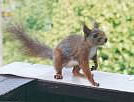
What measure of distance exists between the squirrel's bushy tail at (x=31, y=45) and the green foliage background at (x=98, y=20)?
75 cm

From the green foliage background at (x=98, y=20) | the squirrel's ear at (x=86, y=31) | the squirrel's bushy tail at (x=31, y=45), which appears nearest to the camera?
the squirrel's ear at (x=86, y=31)

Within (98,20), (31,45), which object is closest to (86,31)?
(31,45)

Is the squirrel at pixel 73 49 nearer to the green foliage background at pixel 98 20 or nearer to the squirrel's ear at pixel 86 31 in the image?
the squirrel's ear at pixel 86 31

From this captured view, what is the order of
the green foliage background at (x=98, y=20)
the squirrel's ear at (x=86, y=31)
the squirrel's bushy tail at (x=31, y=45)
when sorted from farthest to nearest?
the green foliage background at (x=98, y=20) → the squirrel's bushy tail at (x=31, y=45) → the squirrel's ear at (x=86, y=31)

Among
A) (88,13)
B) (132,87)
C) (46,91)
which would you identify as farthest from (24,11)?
(132,87)

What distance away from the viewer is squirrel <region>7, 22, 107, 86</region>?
39.5 inches

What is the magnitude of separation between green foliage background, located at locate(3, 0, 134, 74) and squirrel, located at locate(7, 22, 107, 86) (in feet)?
2.49

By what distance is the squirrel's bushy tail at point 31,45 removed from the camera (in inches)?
45.4

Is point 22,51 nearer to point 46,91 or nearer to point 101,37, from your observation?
point 46,91

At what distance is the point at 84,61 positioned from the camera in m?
1.02

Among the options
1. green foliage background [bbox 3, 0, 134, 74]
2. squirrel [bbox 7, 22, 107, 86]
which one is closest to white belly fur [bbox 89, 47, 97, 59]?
squirrel [bbox 7, 22, 107, 86]

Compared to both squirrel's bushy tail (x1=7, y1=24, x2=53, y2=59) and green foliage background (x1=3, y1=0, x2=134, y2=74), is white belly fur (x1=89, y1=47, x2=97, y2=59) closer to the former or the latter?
squirrel's bushy tail (x1=7, y1=24, x2=53, y2=59)

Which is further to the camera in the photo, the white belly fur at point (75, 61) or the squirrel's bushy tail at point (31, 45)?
the squirrel's bushy tail at point (31, 45)

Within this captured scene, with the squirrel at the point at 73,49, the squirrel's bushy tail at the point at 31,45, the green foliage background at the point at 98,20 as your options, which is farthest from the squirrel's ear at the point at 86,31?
the green foliage background at the point at 98,20
